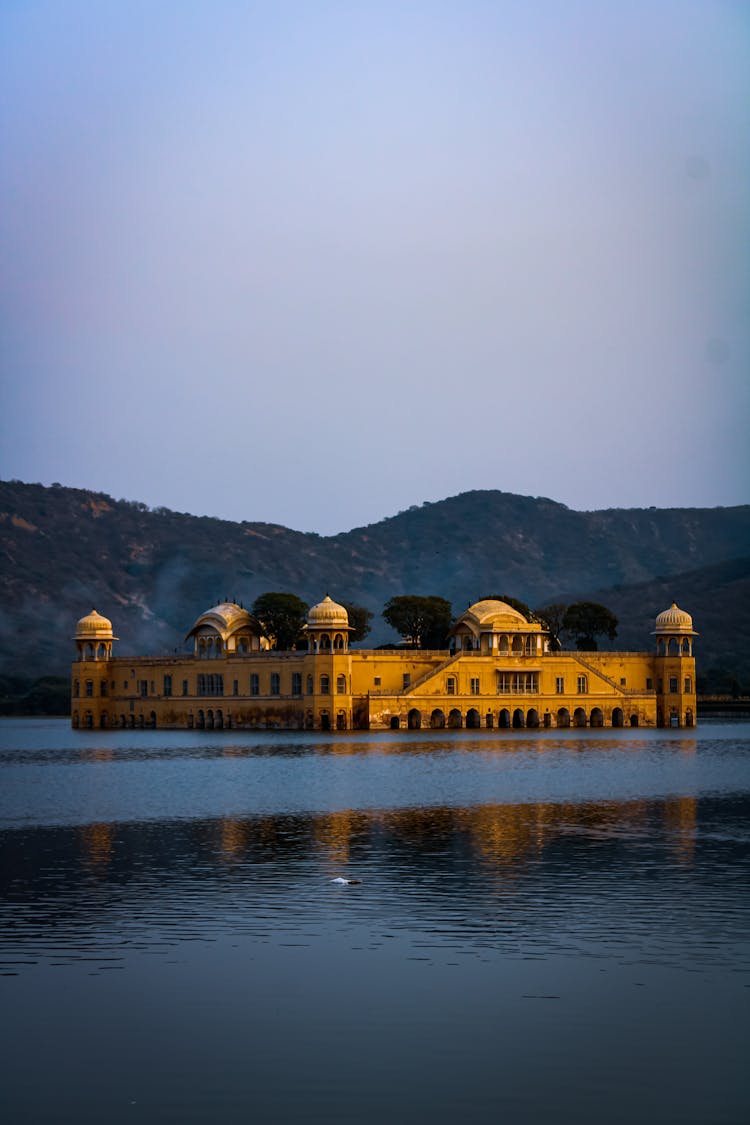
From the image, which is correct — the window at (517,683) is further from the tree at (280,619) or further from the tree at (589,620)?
the tree at (589,620)

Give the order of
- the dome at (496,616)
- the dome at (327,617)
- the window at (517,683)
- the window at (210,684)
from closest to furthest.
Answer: the dome at (327,617)
the window at (517,683)
the dome at (496,616)
the window at (210,684)

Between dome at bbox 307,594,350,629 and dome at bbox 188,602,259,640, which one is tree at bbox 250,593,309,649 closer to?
dome at bbox 188,602,259,640

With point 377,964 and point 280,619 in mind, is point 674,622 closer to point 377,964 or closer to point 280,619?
point 280,619

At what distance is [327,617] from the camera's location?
11288cm

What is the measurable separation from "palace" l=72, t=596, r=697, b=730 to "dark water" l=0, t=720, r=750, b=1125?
62989 millimetres

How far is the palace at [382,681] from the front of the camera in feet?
371

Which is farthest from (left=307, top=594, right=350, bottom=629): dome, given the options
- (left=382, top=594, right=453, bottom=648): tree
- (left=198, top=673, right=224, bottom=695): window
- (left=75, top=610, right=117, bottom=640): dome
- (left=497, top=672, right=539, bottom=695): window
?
(left=75, top=610, right=117, bottom=640): dome

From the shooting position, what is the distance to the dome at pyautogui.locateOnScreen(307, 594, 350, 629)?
113 m

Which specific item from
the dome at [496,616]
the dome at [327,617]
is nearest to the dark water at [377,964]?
the dome at [327,617]

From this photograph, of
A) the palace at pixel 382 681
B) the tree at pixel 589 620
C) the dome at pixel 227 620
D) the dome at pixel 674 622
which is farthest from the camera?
the tree at pixel 589 620

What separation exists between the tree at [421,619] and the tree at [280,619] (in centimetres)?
699

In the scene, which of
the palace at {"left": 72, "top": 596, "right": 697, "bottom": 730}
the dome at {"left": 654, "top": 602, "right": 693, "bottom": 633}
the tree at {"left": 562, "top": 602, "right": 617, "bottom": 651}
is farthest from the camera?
the tree at {"left": 562, "top": 602, "right": 617, "bottom": 651}

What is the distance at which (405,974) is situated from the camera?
23125mm

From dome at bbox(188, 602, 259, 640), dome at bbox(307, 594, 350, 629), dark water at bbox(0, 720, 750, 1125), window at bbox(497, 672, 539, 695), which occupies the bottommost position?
dark water at bbox(0, 720, 750, 1125)
